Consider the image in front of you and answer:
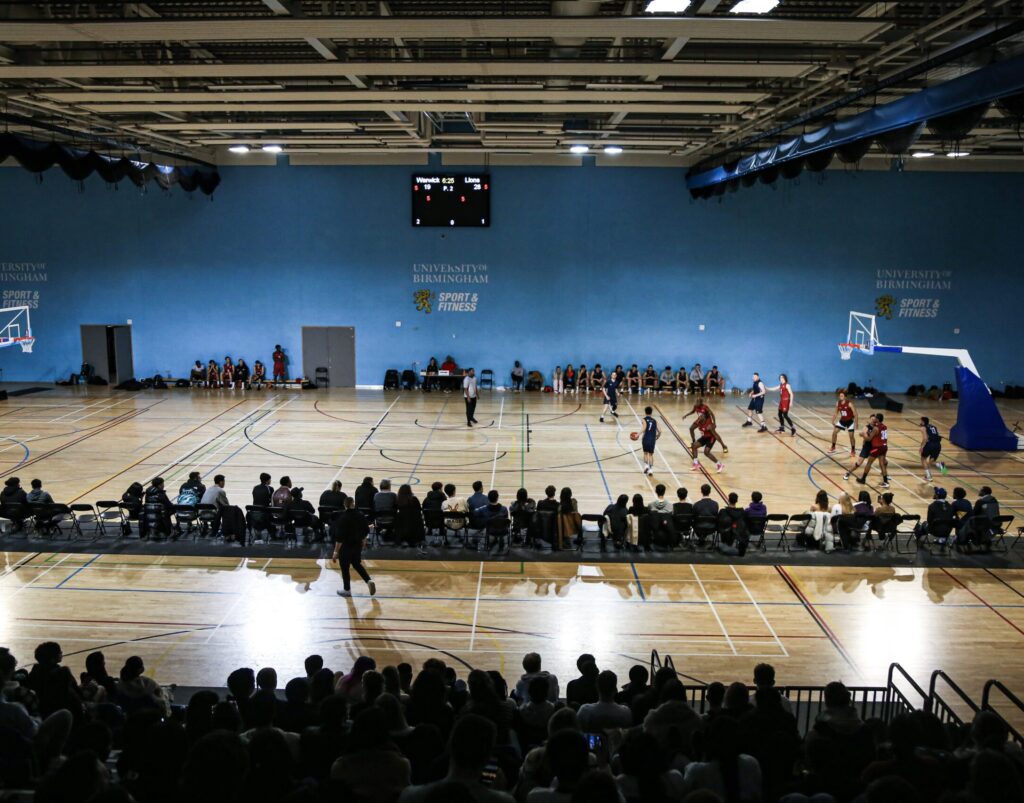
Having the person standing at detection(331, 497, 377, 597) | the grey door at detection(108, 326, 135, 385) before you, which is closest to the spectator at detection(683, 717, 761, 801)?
the person standing at detection(331, 497, 377, 597)

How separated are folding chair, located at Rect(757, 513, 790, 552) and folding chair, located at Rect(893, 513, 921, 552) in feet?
5.90

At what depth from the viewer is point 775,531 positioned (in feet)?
48.6

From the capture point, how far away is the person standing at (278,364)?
3067cm

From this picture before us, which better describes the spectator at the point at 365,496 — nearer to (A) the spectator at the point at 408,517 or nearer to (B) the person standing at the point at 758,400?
(A) the spectator at the point at 408,517

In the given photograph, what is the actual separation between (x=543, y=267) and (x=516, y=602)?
20.7 metres

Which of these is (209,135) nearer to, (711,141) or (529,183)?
(529,183)

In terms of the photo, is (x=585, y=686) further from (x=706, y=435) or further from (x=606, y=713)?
(x=706, y=435)

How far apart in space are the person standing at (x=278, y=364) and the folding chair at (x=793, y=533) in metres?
21.2

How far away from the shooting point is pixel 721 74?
46.2ft

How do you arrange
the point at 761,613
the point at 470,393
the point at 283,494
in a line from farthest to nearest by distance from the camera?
1. the point at 470,393
2. the point at 283,494
3. the point at 761,613

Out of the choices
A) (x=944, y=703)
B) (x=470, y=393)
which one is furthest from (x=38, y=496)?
(x=944, y=703)

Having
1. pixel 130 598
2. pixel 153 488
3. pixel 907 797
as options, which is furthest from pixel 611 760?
pixel 153 488

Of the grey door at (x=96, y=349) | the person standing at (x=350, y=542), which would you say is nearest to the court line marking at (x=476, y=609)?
the person standing at (x=350, y=542)

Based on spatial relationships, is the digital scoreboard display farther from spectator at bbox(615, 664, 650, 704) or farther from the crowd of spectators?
spectator at bbox(615, 664, 650, 704)
